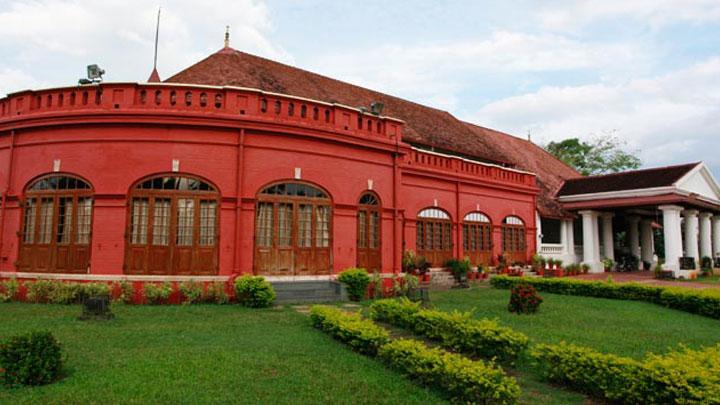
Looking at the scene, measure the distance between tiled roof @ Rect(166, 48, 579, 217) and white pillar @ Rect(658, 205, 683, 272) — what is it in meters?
4.29

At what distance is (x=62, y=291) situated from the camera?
10.6 metres

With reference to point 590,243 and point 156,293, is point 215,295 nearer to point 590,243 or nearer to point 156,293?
point 156,293

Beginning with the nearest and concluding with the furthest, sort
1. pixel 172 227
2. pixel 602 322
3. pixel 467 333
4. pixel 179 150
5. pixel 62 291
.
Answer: pixel 467 333 < pixel 602 322 < pixel 62 291 < pixel 172 227 < pixel 179 150

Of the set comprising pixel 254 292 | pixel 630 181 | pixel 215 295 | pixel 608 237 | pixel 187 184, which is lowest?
pixel 215 295

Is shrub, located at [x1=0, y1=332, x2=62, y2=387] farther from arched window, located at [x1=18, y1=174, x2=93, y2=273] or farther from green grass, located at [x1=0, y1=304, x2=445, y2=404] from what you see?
arched window, located at [x1=18, y1=174, x2=93, y2=273]

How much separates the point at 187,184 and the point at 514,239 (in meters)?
15.2

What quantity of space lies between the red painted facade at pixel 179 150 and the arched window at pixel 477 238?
7727mm

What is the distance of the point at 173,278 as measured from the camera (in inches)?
433

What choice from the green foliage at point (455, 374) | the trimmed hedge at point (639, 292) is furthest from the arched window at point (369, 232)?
the green foliage at point (455, 374)

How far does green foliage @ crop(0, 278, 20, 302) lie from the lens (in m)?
11.0

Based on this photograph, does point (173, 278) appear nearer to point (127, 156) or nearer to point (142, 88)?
point (127, 156)

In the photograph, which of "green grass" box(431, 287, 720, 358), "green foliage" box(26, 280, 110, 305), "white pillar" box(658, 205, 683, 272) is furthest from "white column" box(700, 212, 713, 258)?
"green foliage" box(26, 280, 110, 305)

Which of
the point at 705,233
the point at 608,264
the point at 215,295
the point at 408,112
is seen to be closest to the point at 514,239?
the point at 608,264

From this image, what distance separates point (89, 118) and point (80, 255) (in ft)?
10.5
